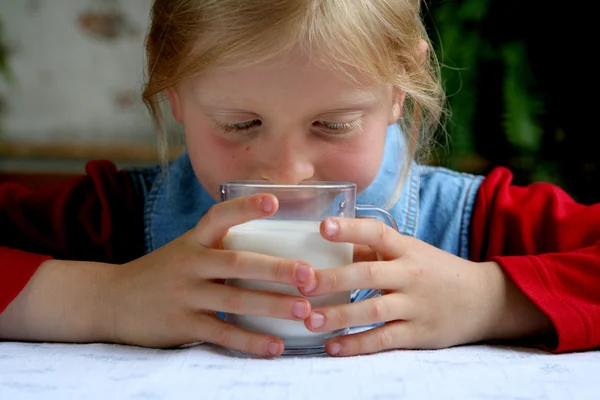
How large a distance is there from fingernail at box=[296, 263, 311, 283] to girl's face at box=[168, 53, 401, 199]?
21 cm

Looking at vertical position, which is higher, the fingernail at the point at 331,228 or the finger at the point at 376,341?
the fingernail at the point at 331,228

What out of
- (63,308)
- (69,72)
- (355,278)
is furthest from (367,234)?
(69,72)

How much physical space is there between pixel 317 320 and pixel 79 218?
24.7 inches

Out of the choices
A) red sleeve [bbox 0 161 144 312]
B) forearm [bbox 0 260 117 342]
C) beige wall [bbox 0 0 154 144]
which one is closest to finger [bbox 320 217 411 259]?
forearm [bbox 0 260 117 342]

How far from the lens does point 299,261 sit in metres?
0.80

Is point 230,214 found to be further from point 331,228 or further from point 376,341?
point 376,341

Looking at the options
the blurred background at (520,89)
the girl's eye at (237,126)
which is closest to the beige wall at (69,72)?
the blurred background at (520,89)

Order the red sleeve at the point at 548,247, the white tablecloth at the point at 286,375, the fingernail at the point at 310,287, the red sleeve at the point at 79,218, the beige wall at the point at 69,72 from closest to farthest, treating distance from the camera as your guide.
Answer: the white tablecloth at the point at 286,375
the fingernail at the point at 310,287
the red sleeve at the point at 548,247
the red sleeve at the point at 79,218
the beige wall at the point at 69,72

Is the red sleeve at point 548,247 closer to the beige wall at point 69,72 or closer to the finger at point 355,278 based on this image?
the finger at point 355,278

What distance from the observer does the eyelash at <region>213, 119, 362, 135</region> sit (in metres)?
1.00

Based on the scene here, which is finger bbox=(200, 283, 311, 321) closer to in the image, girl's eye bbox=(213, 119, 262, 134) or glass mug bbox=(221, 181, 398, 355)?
glass mug bbox=(221, 181, 398, 355)

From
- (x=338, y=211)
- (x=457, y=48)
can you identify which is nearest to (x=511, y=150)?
(x=457, y=48)

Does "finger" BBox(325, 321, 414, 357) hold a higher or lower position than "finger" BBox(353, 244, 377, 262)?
lower

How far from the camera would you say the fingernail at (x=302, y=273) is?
79 cm
